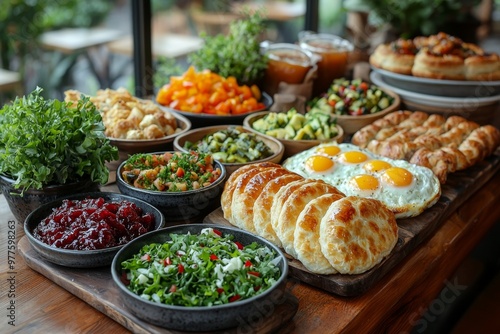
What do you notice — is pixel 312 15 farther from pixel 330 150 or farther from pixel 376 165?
pixel 376 165

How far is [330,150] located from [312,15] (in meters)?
3.10

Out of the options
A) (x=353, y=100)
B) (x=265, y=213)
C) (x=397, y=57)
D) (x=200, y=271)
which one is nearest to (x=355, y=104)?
(x=353, y=100)

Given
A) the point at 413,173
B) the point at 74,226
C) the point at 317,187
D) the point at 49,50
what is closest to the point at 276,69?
the point at 413,173

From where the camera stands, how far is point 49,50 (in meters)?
5.31

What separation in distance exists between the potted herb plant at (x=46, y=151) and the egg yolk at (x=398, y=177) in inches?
49.3

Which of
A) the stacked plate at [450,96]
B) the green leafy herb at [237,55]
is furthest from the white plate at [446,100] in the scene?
the green leafy herb at [237,55]

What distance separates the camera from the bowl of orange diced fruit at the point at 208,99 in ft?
10.8

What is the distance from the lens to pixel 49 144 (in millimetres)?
2254

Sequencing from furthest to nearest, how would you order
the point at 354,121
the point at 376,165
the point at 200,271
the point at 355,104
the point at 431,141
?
the point at 355,104, the point at 354,121, the point at 431,141, the point at 376,165, the point at 200,271

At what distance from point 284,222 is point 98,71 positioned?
425cm

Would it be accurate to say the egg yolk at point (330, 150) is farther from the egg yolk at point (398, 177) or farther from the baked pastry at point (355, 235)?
the baked pastry at point (355, 235)

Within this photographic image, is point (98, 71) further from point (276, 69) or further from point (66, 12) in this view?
point (276, 69)

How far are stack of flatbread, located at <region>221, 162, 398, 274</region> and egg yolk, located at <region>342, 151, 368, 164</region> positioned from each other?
0.49 metres

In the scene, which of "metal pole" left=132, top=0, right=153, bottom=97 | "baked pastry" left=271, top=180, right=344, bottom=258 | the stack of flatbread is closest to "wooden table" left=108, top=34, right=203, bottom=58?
"metal pole" left=132, top=0, right=153, bottom=97
